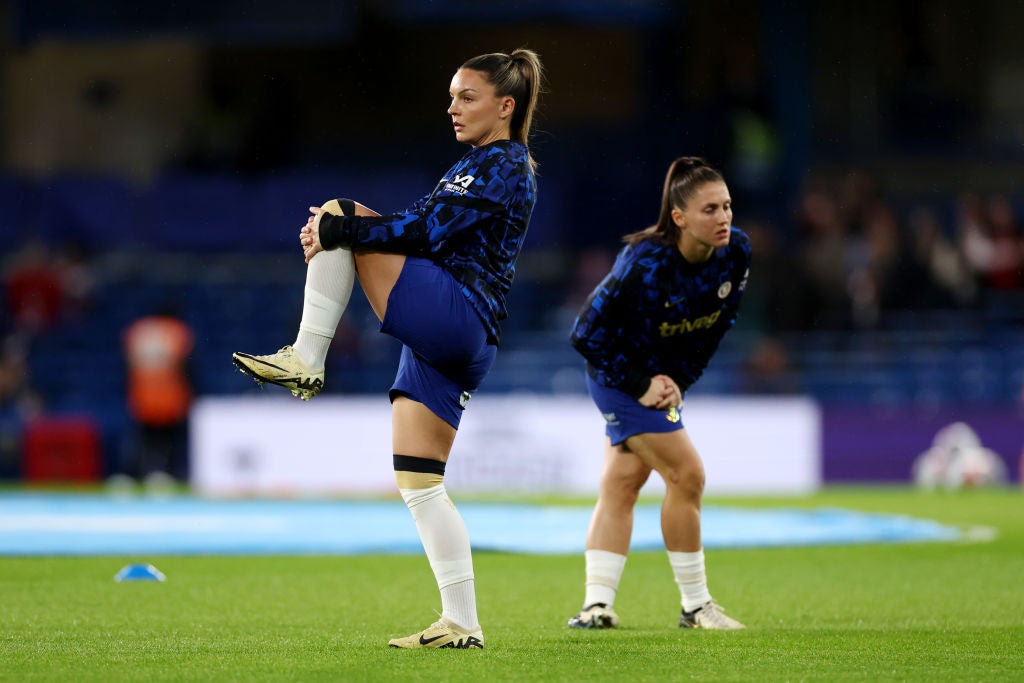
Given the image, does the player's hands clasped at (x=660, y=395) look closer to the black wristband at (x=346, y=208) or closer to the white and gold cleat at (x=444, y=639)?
the white and gold cleat at (x=444, y=639)

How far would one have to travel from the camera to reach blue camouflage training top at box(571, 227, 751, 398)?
22.6ft

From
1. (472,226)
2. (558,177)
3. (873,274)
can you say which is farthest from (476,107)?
(558,177)

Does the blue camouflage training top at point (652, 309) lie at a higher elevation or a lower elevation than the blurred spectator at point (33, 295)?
lower

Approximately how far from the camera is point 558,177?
24.0 meters

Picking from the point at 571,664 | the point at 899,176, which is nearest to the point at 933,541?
the point at 571,664

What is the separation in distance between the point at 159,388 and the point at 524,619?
11672 mm

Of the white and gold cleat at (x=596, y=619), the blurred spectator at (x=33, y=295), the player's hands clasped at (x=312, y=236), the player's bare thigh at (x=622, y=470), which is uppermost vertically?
the blurred spectator at (x=33, y=295)

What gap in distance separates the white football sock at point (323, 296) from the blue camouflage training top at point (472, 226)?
0.06m

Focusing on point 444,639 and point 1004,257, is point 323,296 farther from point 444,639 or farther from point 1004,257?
point 1004,257

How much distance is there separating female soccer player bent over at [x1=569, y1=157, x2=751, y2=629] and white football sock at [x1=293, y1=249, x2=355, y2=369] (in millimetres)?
1651

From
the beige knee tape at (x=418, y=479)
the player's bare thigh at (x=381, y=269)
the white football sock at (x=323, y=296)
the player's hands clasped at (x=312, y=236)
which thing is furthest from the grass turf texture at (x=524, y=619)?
the player's hands clasped at (x=312, y=236)

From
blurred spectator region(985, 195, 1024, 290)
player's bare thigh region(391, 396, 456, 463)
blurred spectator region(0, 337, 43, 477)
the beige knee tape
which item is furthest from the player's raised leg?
blurred spectator region(985, 195, 1024, 290)

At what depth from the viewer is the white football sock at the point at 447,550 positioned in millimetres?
5742

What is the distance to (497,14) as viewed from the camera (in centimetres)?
2116
